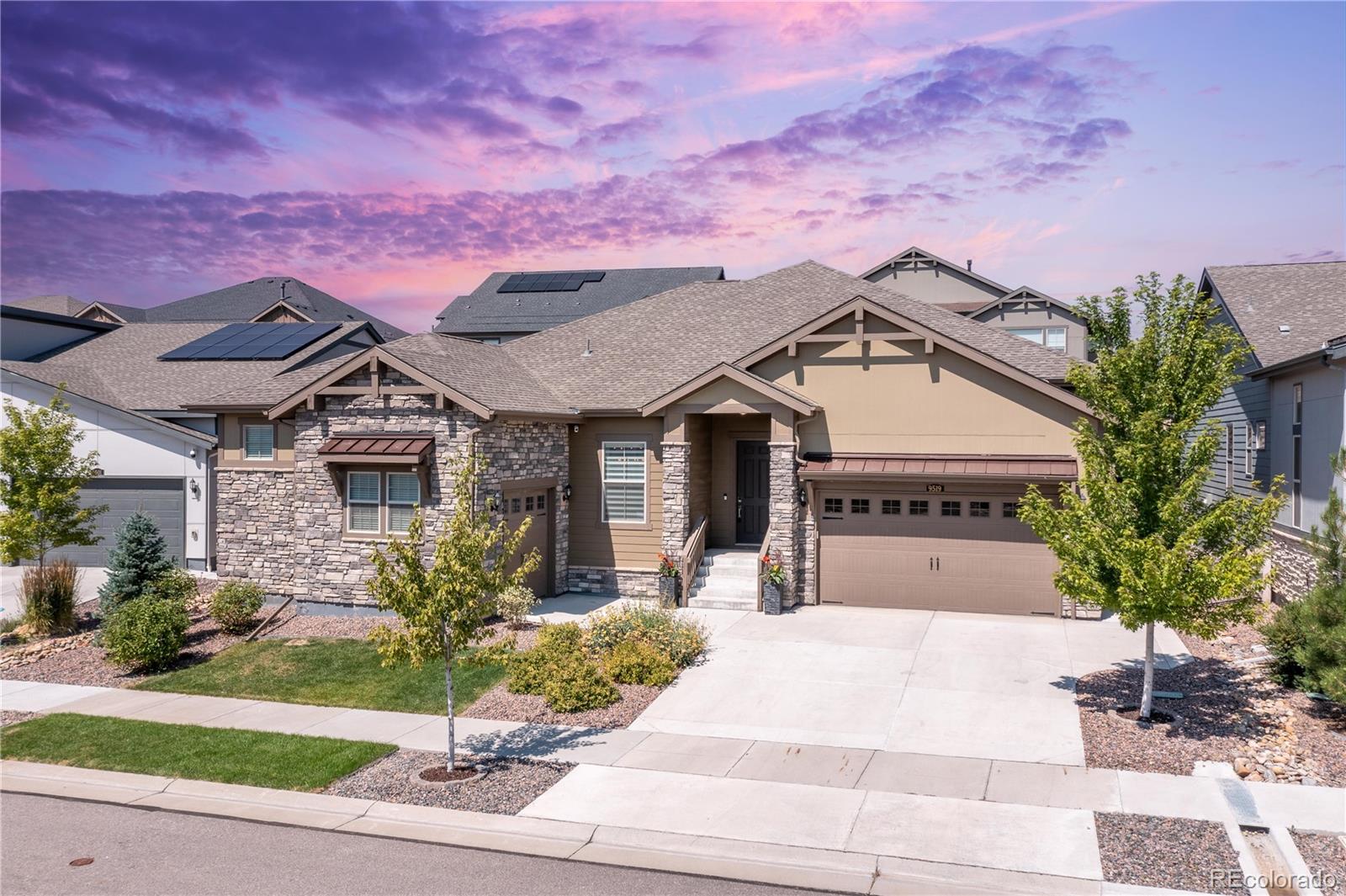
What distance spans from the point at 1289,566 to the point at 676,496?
38.6 feet

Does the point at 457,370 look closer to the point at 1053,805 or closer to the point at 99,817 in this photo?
the point at 99,817

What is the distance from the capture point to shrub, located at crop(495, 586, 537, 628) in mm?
16859

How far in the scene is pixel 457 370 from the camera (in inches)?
741

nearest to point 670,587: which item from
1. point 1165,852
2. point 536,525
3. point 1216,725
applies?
point 536,525

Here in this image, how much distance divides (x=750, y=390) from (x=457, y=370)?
597 centimetres

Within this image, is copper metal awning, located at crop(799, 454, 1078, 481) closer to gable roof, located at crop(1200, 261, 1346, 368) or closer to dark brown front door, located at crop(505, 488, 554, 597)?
gable roof, located at crop(1200, 261, 1346, 368)

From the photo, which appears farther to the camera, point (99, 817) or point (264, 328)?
point (264, 328)

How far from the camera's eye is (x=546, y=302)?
4350 cm

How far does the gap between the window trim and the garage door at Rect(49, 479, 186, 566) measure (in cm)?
1039

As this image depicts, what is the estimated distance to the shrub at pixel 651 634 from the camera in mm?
14734

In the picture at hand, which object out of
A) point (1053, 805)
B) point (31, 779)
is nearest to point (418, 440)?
point (31, 779)

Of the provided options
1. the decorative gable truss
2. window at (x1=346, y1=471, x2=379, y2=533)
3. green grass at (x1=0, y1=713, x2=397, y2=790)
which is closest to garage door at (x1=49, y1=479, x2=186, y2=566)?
the decorative gable truss

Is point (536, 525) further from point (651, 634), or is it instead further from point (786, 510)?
point (651, 634)

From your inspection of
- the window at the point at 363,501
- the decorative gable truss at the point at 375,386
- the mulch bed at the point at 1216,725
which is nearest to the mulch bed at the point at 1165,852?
the mulch bed at the point at 1216,725
